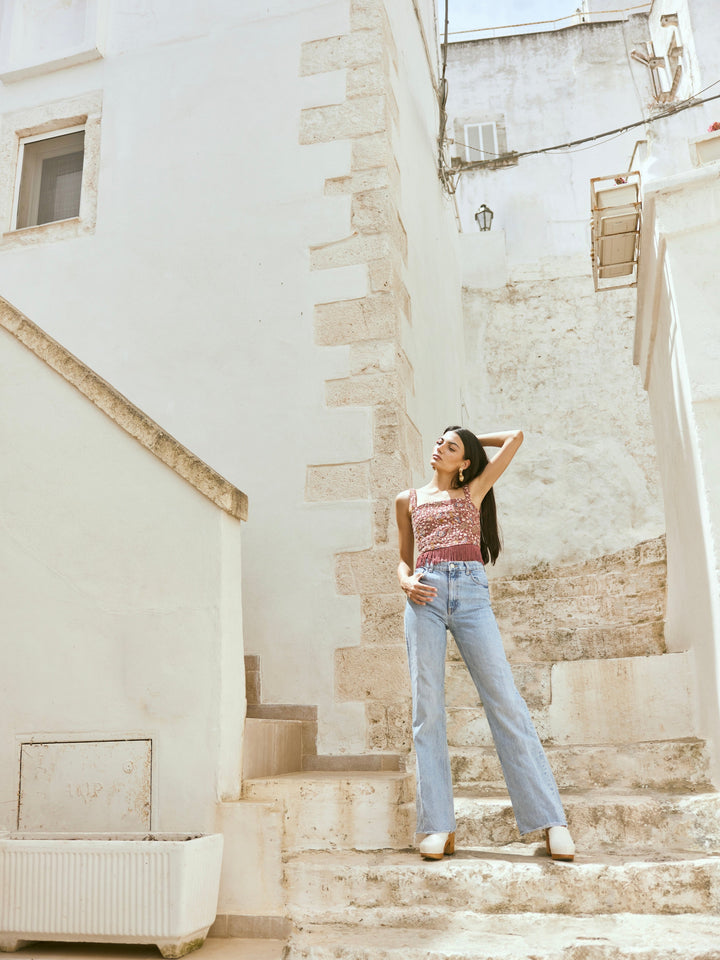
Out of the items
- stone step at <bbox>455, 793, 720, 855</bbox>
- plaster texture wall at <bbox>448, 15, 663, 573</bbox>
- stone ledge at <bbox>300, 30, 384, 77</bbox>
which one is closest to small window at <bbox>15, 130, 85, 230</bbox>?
stone ledge at <bbox>300, 30, 384, 77</bbox>

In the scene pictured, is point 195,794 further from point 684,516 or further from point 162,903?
point 684,516

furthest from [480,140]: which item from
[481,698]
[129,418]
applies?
[481,698]

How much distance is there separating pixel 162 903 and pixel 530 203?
12.1 metres

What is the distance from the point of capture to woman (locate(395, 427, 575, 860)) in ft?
→ 10.0

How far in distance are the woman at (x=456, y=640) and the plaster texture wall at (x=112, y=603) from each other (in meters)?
0.74

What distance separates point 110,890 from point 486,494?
1.96 m

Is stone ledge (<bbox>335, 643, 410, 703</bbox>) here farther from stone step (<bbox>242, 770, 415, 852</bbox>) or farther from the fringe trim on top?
the fringe trim on top

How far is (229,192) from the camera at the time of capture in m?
5.59

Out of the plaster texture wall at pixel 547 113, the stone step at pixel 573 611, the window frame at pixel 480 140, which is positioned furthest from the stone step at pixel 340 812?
the window frame at pixel 480 140

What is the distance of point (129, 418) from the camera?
11.9ft

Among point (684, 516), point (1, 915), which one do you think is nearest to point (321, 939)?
point (1, 915)

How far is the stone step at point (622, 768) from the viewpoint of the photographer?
3578mm

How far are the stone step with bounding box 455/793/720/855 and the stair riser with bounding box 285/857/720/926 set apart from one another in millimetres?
290

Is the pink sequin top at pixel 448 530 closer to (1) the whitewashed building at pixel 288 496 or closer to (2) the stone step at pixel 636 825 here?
(1) the whitewashed building at pixel 288 496
